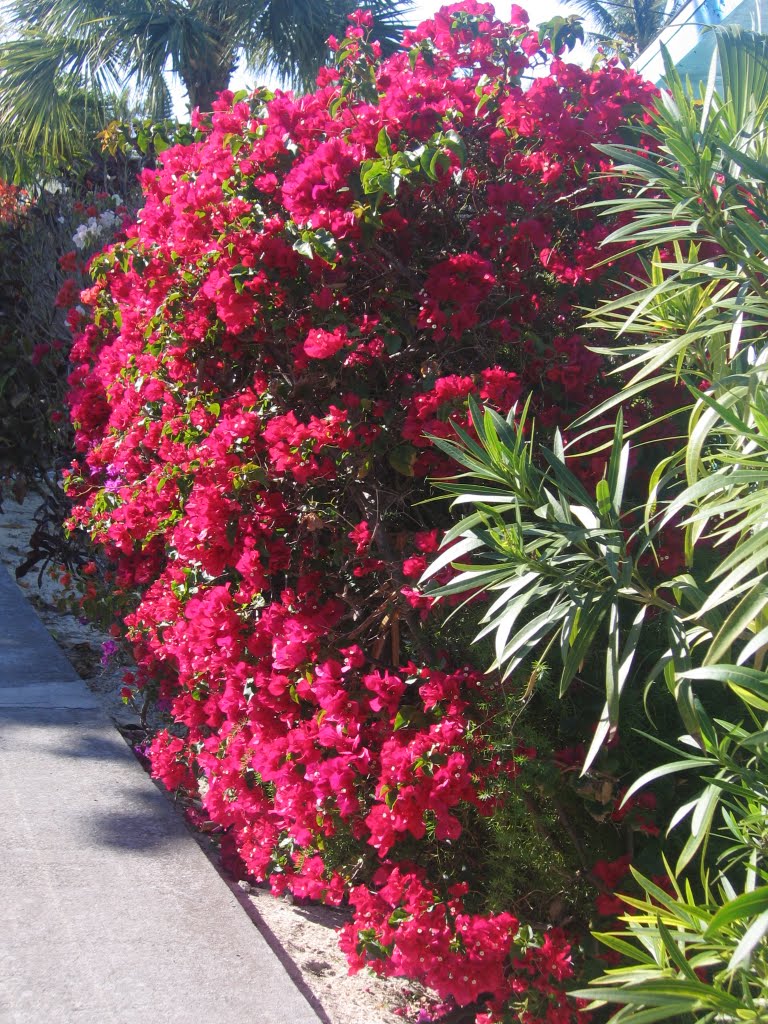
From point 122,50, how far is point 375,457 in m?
8.07

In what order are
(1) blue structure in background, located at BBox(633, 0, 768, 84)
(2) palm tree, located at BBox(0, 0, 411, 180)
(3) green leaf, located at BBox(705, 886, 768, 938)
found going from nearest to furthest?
(3) green leaf, located at BBox(705, 886, 768, 938) < (1) blue structure in background, located at BBox(633, 0, 768, 84) < (2) palm tree, located at BBox(0, 0, 411, 180)

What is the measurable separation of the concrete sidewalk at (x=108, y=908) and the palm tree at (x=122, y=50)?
22.2 feet

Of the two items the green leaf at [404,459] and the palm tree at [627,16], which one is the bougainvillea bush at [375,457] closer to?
the green leaf at [404,459]

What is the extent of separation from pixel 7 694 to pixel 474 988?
2.67m

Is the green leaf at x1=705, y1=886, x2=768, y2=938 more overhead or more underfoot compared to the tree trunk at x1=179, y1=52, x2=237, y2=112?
more underfoot

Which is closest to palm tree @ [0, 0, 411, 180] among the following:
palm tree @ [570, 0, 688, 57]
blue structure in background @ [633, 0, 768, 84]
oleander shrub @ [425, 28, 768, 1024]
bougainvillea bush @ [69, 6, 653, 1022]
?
blue structure in background @ [633, 0, 768, 84]

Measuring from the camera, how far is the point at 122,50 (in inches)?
364

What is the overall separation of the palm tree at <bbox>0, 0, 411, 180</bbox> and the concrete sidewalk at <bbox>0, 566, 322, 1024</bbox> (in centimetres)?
675

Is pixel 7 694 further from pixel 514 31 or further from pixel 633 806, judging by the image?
pixel 514 31

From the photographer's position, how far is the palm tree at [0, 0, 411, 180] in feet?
29.6

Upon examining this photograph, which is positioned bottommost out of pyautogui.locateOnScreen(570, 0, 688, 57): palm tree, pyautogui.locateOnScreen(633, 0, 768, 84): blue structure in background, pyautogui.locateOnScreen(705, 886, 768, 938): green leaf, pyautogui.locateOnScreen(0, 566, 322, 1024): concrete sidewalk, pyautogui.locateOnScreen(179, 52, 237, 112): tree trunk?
pyautogui.locateOnScreen(0, 566, 322, 1024): concrete sidewalk

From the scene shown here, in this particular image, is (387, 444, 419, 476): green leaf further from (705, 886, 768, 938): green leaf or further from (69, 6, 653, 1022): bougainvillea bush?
(705, 886, 768, 938): green leaf

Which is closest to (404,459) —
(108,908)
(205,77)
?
(108,908)

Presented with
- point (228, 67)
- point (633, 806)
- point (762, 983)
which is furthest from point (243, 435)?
point (228, 67)
